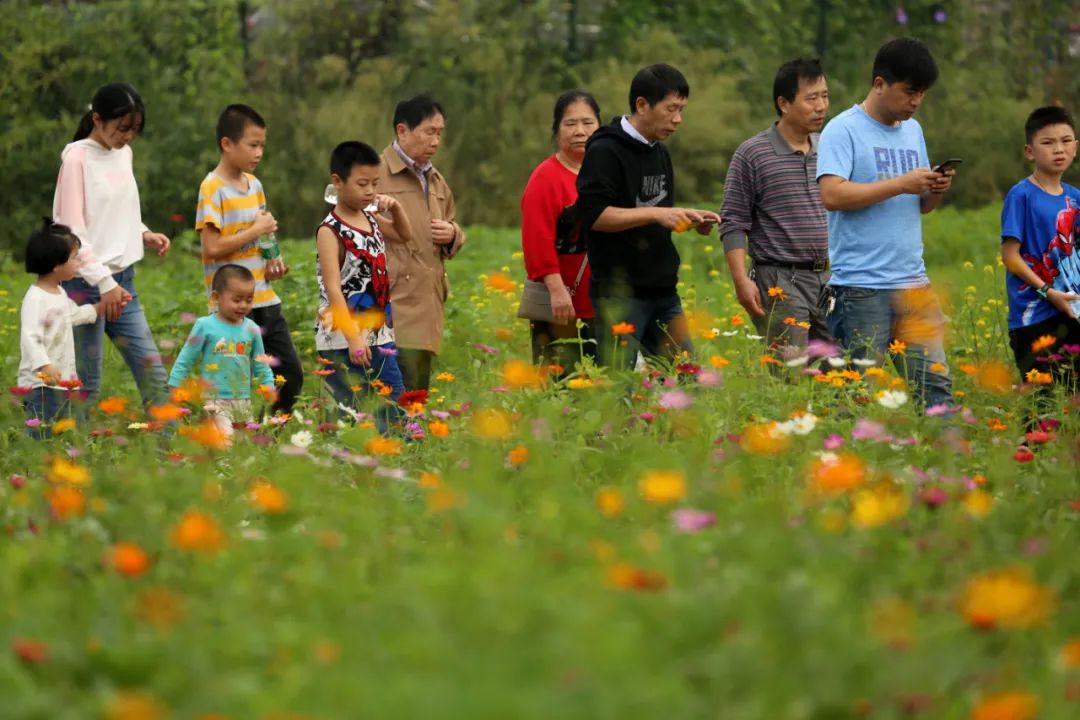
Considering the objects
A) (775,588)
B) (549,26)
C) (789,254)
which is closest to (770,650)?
(775,588)

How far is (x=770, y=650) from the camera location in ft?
8.13

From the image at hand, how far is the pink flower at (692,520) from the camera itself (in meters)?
2.94

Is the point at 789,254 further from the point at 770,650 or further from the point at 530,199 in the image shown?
the point at 770,650

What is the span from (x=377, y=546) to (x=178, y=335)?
5.75 meters

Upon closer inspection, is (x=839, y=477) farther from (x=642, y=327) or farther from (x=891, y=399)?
(x=642, y=327)

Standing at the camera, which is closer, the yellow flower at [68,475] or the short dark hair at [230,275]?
the yellow flower at [68,475]

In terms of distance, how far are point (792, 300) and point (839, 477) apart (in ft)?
9.32

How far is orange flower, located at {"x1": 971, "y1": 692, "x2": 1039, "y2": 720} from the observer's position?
222cm

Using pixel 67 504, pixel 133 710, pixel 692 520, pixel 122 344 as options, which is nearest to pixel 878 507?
pixel 692 520

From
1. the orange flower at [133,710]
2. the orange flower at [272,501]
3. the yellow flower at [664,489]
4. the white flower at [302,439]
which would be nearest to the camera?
the orange flower at [133,710]

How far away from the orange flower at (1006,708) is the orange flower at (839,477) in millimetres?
751

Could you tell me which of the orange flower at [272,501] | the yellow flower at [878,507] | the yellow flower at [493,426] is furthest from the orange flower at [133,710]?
the yellow flower at [493,426]

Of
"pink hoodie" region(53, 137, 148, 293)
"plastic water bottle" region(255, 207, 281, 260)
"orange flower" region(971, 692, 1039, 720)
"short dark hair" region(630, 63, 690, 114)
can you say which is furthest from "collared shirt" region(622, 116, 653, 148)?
"orange flower" region(971, 692, 1039, 720)

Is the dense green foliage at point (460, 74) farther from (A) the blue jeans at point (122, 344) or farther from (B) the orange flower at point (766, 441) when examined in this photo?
(B) the orange flower at point (766, 441)
